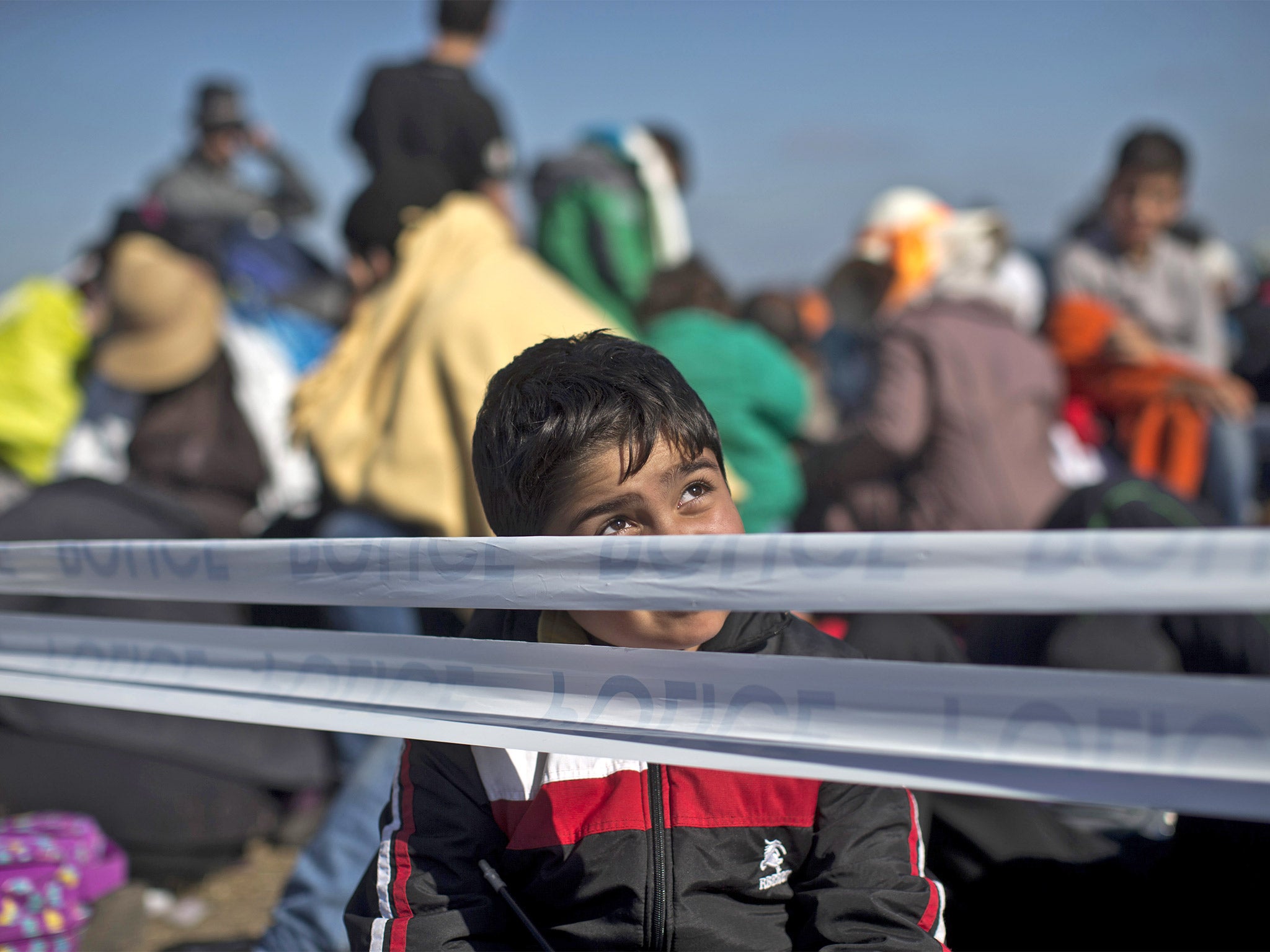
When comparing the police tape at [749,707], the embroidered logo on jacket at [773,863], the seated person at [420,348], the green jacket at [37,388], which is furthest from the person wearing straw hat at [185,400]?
the embroidered logo on jacket at [773,863]

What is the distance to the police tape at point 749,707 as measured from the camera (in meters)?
0.89

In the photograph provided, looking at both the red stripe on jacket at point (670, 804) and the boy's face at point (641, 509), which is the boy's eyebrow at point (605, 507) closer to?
the boy's face at point (641, 509)

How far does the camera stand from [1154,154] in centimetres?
397

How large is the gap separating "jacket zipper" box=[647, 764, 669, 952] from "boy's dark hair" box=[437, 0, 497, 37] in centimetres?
354

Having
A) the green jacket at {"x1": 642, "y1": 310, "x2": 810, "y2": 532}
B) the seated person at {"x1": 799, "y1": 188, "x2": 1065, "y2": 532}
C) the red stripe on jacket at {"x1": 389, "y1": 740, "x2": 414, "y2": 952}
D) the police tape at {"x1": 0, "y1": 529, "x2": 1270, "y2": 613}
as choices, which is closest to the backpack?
the police tape at {"x1": 0, "y1": 529, "x2": 1270, "y2": 613}

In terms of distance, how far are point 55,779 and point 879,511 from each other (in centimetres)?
233

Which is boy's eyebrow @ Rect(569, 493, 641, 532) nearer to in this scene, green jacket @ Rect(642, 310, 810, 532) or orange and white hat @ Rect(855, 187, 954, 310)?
green jacket @ Rect(642, 310, 810, 532)

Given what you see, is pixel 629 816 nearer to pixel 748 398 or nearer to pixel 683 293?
pixel 748 398

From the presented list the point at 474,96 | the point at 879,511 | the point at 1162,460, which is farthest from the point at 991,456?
the point at 474,96

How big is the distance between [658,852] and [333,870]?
874 mm

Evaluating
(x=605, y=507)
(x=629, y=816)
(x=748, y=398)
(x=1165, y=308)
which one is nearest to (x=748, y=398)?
(x=748, y=398)

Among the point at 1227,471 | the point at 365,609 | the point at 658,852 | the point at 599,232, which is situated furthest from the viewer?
the point at 599,232

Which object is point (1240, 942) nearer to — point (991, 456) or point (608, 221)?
point (991, 456)

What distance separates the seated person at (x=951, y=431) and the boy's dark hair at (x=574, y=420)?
1.98 metres
